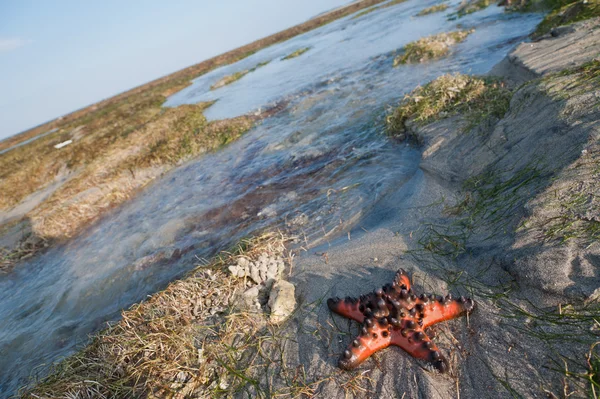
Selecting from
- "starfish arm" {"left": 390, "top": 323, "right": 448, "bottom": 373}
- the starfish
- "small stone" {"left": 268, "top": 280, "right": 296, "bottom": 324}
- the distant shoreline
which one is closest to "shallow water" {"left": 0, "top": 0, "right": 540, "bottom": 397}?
"small stone" {"left": 268, "top": 280, "right": 296, "bottom": 324}

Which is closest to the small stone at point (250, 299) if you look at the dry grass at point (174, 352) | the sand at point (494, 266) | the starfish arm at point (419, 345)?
the dry grass at point (174, 352)

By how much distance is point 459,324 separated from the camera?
2.98 m

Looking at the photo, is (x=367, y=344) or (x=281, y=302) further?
(x=281, y=302)

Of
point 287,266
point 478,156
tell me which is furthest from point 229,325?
point 478,156

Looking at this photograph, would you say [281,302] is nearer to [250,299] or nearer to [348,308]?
[250,299]

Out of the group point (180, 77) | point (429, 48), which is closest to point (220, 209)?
point (429, 48)

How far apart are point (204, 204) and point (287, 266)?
4862 mm

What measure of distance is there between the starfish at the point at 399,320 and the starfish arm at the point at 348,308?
0.63 feet

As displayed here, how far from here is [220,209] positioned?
837 cm

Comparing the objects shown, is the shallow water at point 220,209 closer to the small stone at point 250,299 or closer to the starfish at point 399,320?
the small stone at point 250,299

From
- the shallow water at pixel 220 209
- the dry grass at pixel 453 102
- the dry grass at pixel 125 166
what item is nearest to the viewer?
the shallow water at pixel 220 209

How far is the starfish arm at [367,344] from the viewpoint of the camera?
2.83m

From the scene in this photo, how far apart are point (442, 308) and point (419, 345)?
0.41m

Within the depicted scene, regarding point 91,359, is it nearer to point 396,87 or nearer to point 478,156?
point 478,156
